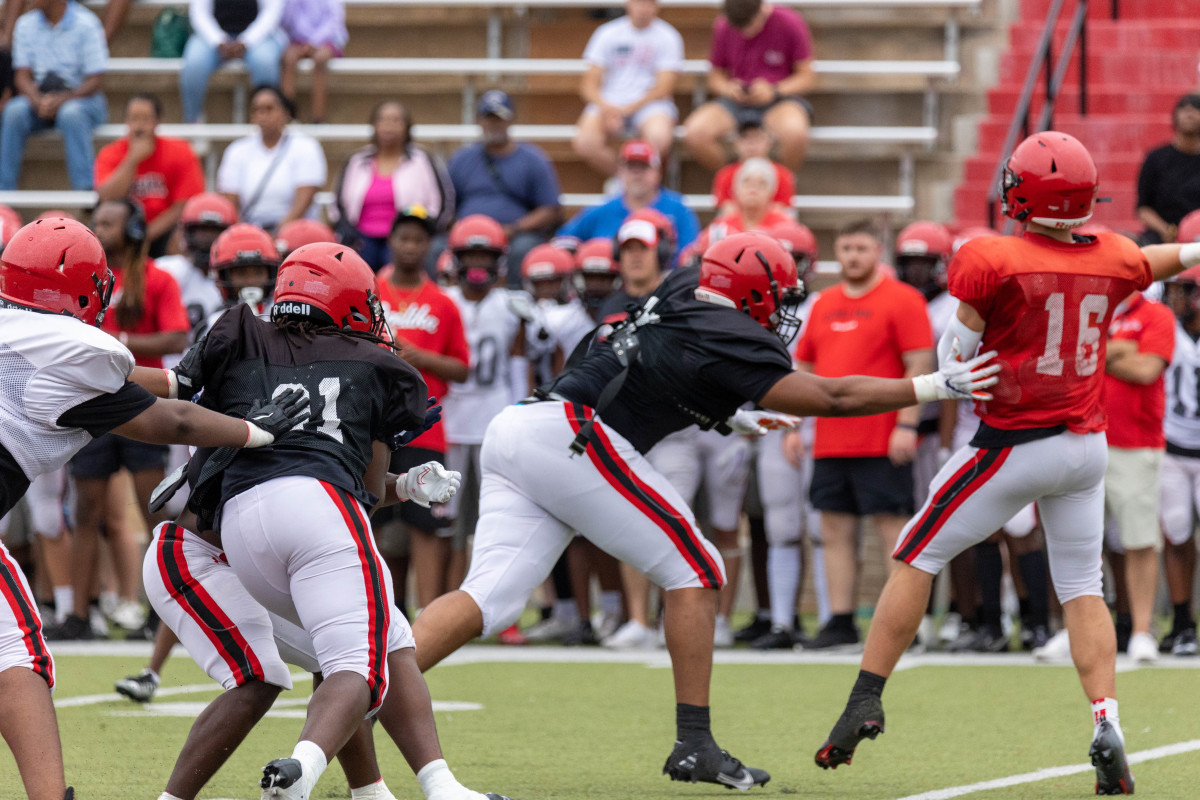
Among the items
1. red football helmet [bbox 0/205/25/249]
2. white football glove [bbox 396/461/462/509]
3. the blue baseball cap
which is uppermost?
the blue baseball cap

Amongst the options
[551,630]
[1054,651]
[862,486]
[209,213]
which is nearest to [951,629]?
[1054,651]

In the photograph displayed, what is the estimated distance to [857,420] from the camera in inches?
318

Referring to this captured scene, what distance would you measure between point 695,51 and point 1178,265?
29.0 feet

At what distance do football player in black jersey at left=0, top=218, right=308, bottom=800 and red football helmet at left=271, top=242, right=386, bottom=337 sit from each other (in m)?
0.25

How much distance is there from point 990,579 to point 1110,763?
143 inches

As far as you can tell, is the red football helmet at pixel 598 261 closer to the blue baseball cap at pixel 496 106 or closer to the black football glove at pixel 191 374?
the blue baseball cap at pixel 496 106

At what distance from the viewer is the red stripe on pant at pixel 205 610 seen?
4.07m

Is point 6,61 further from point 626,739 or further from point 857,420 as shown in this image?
point 626,739

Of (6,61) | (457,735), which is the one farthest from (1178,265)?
(6,61)

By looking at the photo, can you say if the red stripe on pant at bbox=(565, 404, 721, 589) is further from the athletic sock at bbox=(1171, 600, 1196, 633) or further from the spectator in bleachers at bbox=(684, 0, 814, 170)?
the spectator in bleachers at bbox=(684, 0, 814, 170)

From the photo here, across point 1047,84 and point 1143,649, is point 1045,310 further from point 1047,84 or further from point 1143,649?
point 1047,84

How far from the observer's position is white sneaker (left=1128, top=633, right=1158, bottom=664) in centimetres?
765

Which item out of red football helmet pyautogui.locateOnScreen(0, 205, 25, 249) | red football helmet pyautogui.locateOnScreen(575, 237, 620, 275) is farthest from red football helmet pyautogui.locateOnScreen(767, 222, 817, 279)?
red football helmet pyautogui.locateOnScreen(0, 205, 25, 249)

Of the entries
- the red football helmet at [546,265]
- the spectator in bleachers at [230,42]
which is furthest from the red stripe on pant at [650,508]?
the spectator in bleachers at [230,42]
